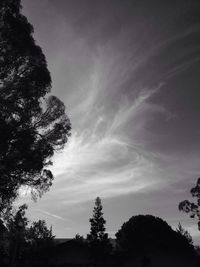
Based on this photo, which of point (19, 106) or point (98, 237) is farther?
point (98, 237)

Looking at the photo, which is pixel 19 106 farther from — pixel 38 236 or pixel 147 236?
pixel 147 236

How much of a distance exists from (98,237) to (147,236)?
28.2 ft

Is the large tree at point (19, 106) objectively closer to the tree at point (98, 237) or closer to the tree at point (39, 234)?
the tree at point (39, 234)

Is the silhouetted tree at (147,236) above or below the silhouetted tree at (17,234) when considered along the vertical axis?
above

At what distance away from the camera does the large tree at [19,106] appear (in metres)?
16.3

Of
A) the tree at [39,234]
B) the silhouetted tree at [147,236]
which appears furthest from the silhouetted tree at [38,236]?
→ the silhouetted tree at [147,236]

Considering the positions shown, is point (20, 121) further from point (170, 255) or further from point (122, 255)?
point (170, 255)

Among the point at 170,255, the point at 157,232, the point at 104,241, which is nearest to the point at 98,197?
the point at 104,241

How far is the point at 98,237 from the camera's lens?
5081 cm

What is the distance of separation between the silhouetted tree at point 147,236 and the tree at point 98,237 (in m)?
3.91

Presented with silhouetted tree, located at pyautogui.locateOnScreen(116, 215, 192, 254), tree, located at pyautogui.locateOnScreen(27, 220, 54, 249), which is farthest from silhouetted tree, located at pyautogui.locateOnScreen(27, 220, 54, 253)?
silhouetted tree, located at pyautogui.locateOnScreen(116, 215, 192, 254)

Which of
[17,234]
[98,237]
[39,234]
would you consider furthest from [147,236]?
[17,234]

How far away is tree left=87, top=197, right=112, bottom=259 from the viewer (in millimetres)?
46250

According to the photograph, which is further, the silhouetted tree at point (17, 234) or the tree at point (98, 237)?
the tree at point (98, 237)
